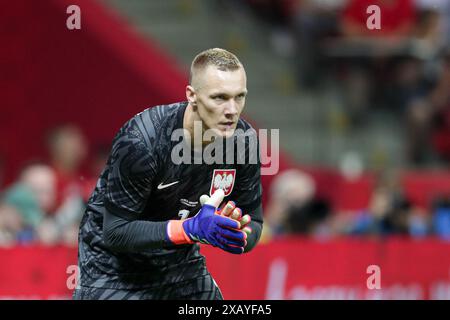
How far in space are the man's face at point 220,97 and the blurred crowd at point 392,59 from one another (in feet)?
26.7

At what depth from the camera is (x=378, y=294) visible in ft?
36.6

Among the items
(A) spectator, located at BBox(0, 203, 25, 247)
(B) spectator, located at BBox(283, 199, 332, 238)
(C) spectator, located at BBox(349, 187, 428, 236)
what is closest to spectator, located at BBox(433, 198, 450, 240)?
(C) spectator, located at BBox(349, 187, 428, 236)

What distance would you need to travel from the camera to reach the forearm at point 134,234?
6.07 m

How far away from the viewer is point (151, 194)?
6328mm

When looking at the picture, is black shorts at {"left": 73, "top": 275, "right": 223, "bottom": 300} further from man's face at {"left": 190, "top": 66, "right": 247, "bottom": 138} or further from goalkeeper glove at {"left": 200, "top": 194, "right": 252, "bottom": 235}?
man's face at {"left": 190, "top": 66, "right": 247, "bottom": 138}

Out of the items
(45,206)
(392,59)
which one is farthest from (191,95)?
(392,59)

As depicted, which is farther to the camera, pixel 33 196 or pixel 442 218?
pixel 442 218

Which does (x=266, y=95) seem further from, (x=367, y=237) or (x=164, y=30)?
(x=367, y=237)

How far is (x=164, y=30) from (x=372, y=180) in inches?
160

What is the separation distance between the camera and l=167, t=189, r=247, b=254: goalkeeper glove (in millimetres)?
5863

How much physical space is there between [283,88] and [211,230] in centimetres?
1032

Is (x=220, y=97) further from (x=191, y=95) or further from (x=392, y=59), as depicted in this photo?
(x=392, y=59)

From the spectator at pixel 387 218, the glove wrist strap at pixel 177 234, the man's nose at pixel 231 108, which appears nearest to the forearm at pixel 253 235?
the glove wrist strap at pixel 177 234

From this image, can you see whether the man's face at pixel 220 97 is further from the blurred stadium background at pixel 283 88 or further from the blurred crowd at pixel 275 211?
the blurred stadium background at pixel 283 88
